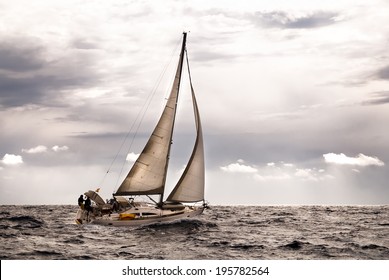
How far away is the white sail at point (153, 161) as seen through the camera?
3553cm

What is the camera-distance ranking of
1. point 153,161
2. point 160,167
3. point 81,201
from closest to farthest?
point 81,201, point 153,161, point 160,167

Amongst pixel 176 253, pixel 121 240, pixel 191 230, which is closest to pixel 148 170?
pixel 191 230

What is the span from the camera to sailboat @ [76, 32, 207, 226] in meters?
34.9

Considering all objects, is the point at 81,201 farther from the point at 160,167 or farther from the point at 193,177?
the point at 193,177

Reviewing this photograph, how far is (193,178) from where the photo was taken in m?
36.1

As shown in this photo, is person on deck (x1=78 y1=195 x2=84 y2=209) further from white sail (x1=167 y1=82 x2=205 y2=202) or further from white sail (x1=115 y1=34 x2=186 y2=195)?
white sail (x1=167 y1=82 x2=205 y2=202)

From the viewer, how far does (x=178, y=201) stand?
36.0 meters

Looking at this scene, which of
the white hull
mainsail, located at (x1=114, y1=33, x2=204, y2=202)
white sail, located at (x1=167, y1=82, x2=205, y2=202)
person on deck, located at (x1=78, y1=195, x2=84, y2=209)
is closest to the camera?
the white hull

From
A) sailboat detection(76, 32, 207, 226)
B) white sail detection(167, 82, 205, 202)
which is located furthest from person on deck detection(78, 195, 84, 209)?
white sail detection(167, 82, 205, 202)

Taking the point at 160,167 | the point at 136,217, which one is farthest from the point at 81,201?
the point at 160,167

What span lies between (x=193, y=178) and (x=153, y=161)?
3.38 metres

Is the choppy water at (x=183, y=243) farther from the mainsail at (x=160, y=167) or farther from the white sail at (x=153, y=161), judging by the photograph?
the white sail at (x=153, y=161)
